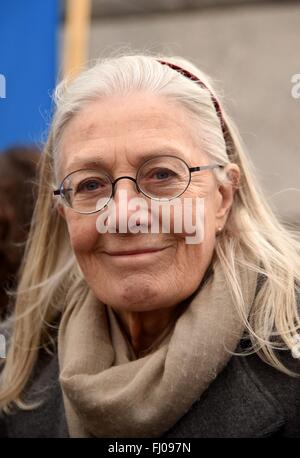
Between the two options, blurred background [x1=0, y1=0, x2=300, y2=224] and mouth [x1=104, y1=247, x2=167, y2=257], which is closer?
mouth [x1=104, y1=247, x2=167, y2=257]

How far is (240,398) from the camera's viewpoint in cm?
215

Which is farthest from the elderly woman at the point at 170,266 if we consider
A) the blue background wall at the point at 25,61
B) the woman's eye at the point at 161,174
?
the blue background wall at the point at 25,61

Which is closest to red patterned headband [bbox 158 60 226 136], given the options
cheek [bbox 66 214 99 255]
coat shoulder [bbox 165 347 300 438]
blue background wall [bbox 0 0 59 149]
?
cheek [bbox 66 214 99 255]

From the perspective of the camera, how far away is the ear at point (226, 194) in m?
2.29

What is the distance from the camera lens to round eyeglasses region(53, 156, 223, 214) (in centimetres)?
212

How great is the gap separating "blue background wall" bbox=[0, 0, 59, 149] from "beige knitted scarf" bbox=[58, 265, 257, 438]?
2.24 metres

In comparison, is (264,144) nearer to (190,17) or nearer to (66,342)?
(190,17)

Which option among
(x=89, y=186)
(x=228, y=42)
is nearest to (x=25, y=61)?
(x=228, y=42)

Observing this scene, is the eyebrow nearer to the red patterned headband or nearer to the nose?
the nose

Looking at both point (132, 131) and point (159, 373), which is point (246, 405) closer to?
point (159, 373)

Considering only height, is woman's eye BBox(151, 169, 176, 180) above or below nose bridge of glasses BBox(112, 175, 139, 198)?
above

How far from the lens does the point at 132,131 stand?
212cm

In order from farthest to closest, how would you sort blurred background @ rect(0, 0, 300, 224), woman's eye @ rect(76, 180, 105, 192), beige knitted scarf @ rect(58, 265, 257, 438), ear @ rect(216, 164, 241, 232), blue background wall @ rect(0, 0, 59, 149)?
1. blurred background @ rect(0, 0, 300, 224)
2. blue background wall @ rect(0, 0, 59, 149)
3. ear @ rect(216, 164, 241, 232)
4. woman's eye @ rect(76, 180, 105, 192)
5. beige knitted scarf @ rect(58, 265, 257, 438)
